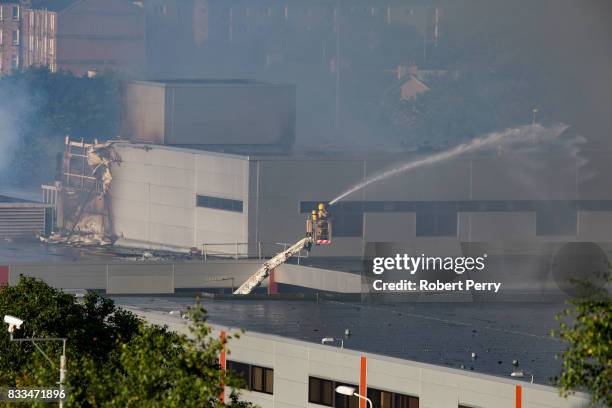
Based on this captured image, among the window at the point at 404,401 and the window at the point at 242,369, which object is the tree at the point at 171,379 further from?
the window at the point at 242,369

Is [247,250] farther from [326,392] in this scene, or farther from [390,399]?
[390,399]

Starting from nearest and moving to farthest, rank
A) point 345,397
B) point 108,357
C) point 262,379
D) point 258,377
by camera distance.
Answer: point 108,357
point 345,397
point 262,379
point 258,377

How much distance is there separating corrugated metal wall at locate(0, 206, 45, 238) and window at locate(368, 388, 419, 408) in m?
73.7

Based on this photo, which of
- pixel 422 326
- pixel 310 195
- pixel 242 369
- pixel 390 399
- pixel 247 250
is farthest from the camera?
pixel 310 195

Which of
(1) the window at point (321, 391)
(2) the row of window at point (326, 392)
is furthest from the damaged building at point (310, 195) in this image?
(1) the window at point (321, 391)

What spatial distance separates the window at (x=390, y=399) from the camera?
201 ft

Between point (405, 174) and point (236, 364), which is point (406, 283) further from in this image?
point (405, 174)

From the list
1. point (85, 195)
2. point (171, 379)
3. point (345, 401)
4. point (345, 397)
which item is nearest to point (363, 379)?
point (345, 397)

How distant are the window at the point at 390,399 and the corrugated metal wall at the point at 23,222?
73.7 meters

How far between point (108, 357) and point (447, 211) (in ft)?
204

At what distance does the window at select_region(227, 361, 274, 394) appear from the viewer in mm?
66312

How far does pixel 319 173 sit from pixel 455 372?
5468cm

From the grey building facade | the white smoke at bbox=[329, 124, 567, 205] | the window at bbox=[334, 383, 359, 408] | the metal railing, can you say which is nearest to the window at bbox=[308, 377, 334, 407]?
the window at bbox=[334, 383, 359, 408]

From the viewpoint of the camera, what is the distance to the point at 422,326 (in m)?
75.3
